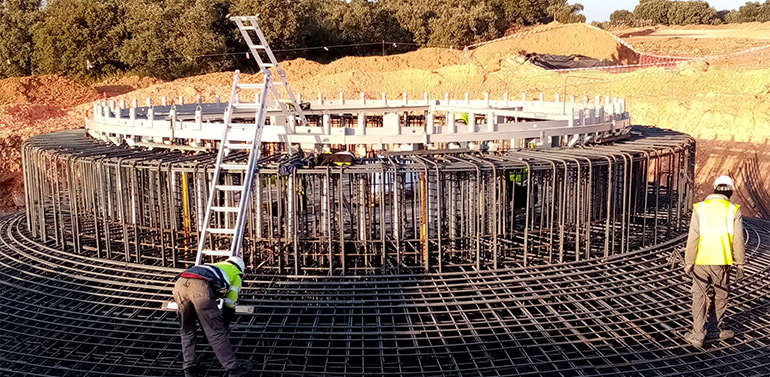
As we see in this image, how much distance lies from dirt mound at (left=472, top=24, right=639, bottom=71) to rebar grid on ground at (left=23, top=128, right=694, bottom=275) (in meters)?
29.1

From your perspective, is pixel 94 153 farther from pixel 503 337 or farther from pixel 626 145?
pixel 626 145

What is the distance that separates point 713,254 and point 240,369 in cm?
458

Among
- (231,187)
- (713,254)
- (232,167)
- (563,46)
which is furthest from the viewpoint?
(563,46)

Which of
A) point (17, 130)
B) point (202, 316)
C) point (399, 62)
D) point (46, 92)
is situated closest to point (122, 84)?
point (46, 92)

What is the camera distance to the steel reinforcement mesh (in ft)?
19.5

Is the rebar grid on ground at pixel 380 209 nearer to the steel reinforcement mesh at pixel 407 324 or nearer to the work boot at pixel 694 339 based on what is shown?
the steel reinforcement mesh at pixel 407 324

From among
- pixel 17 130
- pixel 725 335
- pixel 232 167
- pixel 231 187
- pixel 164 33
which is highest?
pixel 164 33

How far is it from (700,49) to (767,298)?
1618 inches

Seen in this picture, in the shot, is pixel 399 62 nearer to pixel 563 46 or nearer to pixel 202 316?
pixel 563 46

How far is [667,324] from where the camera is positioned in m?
6.68

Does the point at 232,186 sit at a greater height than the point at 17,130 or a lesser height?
greater

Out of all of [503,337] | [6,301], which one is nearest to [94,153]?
[6,301]

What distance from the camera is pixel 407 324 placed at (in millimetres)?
6430

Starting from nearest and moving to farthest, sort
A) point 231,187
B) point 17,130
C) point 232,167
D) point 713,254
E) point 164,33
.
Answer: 1. point 713,254
2. point 231,187
3. point 232,167
4. point 17,130
5. point 164,33
